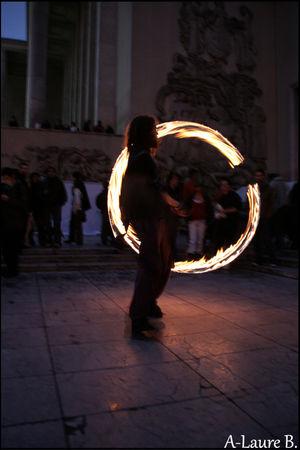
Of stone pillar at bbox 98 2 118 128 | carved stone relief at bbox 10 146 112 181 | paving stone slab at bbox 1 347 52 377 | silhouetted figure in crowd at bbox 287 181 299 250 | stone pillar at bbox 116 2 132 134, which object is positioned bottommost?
paving stone slab at bbox 1 347 52 377

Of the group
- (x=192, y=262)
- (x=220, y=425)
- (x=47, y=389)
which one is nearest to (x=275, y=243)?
(x=192, y=262)

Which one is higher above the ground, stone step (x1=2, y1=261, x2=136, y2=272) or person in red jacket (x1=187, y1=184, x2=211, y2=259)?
person in red jacket (x1=187, y1=184, x2=211, y2=259)

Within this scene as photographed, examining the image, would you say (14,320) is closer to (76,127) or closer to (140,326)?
(76,127)


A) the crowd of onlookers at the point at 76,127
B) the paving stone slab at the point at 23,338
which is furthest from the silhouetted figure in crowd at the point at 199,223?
the paving stone slab at the point at 23,338

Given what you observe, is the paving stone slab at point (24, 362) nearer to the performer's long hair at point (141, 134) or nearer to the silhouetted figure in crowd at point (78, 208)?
the silhouetted figure in crowd at point (78, 208)

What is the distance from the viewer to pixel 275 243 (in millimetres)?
→ 1637

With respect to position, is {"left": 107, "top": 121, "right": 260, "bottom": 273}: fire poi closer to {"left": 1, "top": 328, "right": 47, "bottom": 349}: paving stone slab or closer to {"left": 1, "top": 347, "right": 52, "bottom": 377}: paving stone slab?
{"left": 1, "top": 347, "right": 52, "bottom": 377}: paving stone slab

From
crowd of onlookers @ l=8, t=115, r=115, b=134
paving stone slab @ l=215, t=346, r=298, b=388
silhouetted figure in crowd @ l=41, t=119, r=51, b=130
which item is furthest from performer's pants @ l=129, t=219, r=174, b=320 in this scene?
paving stone slab @ l=215, t=346, r=298, b=388

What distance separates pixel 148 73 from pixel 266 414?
324 centimetres

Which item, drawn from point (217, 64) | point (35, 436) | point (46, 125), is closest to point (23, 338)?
point (35, 436)

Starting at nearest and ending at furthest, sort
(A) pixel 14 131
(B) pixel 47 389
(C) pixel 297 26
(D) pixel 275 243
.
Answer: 1. (C) pixel 297 26
2. (D) pixel 275 243
3. (A) pixel 14 131
4. (B) pixel 47 389

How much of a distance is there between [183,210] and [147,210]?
0.15 ft

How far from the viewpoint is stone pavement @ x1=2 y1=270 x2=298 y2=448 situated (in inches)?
90.7

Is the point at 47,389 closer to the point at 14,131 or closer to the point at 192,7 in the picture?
the point at 14,131
